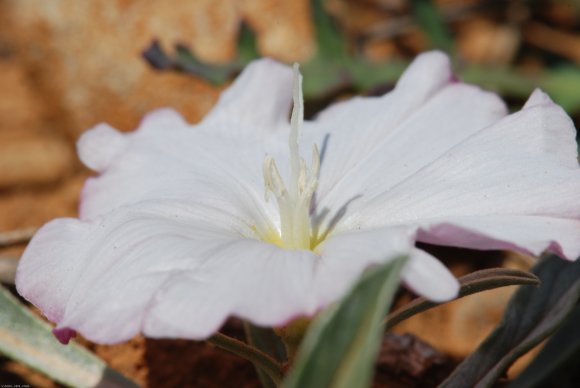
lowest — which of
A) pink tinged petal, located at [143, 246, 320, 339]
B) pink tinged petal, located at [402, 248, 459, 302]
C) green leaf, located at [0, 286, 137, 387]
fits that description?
green leaf, located at [0, 286, 137, 387]

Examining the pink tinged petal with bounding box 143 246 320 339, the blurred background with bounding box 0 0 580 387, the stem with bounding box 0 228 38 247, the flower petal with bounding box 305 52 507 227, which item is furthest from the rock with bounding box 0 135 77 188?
the pink tinged petal with bounding box 143 246 320 339

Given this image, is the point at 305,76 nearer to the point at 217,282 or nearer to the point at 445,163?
the point at 445,163

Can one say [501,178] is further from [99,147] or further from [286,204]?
[99,147]

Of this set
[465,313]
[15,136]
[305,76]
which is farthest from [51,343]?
[15,136]

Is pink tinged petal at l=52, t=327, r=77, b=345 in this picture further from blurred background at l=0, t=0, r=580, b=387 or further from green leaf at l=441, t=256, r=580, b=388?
blurred background at l=0, t=0, r=580, b=387

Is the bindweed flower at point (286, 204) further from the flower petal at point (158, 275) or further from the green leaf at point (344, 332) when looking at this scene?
the green leaf at point (344, 332)
